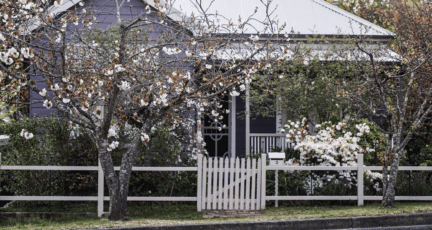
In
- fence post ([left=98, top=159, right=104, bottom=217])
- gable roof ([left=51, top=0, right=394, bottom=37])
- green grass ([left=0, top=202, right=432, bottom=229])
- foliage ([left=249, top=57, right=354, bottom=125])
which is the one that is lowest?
green grass ([left=0, top=202, right=432, bottom=229])

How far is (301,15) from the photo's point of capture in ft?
44.1

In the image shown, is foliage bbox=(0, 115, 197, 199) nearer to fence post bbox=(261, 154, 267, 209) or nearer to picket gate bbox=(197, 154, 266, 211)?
picket gate bbox=(197, 154, 266, 211)

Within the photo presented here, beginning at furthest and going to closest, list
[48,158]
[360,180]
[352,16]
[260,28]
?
[352,16] < [260,28] < [48,158] < [360,180]

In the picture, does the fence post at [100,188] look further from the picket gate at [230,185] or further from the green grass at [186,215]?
the picket gate at [230,185]

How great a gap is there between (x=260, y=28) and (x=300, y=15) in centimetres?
191

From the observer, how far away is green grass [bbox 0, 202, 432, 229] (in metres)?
6.78

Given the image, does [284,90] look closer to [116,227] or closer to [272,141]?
[272,141]

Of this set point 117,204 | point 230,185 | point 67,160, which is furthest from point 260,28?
point 117,204

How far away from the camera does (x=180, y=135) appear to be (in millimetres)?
9828

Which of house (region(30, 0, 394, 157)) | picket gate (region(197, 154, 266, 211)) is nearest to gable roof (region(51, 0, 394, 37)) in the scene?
house (region(30, 0, 394, 157))

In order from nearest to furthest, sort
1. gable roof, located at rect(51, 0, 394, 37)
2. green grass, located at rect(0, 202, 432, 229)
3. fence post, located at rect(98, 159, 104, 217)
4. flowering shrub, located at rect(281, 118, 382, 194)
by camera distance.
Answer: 1. green grass, located at rect(0, 202, 432, 229)
2. fence post, located at rect(98, 159, 104, 217)
3. flowering shrub, located at rect(281, 118, 382, 194)
4. gable roof, located at rect(51, 0, 394, 37)

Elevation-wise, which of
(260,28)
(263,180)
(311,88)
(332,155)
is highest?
(260,28)

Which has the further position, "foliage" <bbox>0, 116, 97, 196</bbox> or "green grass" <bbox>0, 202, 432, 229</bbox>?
"foliage" <bbox>0, 116, 97, 196</bbox>

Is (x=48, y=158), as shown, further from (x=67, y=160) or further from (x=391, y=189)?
(x=391, y=189)
